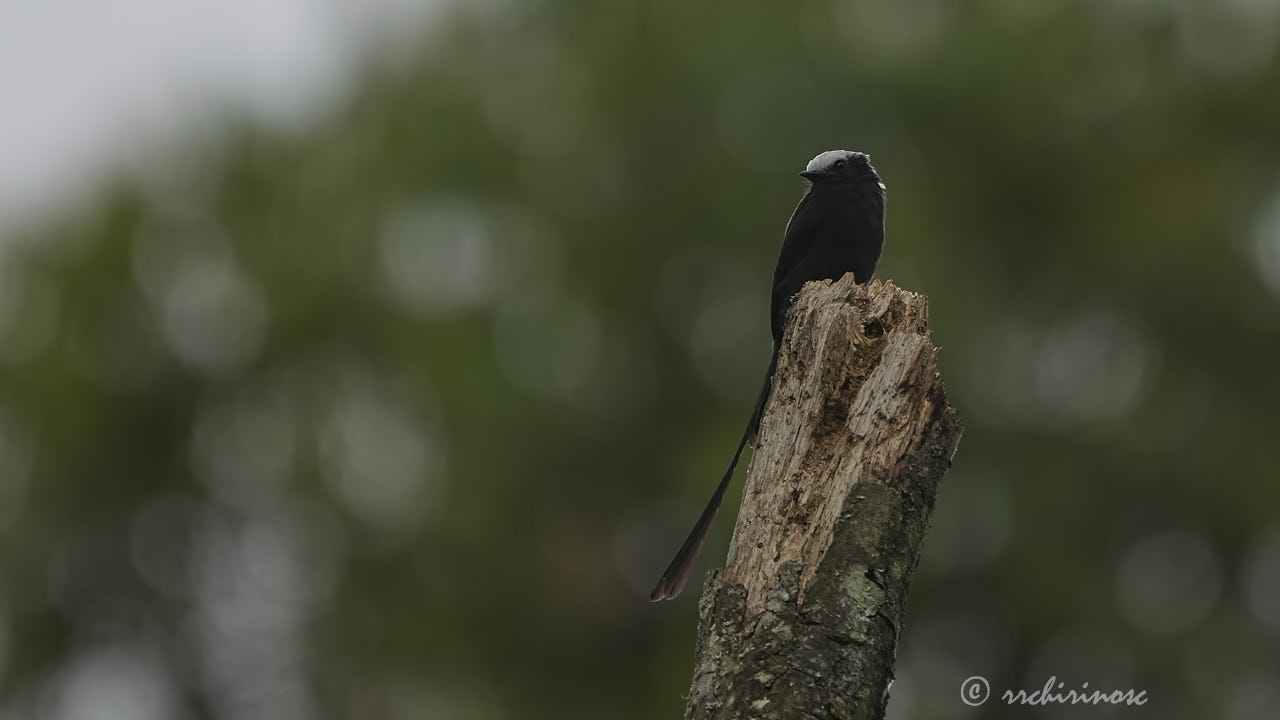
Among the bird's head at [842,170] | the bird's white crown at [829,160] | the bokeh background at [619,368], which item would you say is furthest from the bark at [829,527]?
the bokeh background at [619,368]

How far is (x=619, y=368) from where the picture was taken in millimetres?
10766

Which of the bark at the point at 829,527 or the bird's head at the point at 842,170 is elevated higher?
the bird's head at the point at 842,170

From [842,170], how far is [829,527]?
12.5 ft

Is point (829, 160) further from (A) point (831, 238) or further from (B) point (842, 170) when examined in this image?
(A) point (831, 238)

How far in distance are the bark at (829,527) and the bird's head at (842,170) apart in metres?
2.91

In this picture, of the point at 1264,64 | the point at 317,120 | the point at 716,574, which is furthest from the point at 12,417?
the point at 1264,64

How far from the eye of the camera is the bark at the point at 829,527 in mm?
2785

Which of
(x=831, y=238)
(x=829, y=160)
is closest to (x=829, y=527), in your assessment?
(x=831, y=238)

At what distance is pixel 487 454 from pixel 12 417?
14.4 feet

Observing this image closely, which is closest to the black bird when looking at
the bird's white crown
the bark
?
the bird's white crown

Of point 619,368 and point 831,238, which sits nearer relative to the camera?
point 831,238

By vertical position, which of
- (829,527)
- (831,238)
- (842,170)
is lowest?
(829,527)

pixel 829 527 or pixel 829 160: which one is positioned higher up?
pixel 829 160

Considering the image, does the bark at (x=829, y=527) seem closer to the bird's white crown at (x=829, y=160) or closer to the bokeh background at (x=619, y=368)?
the bird's white crown at (x=829, y=160)
